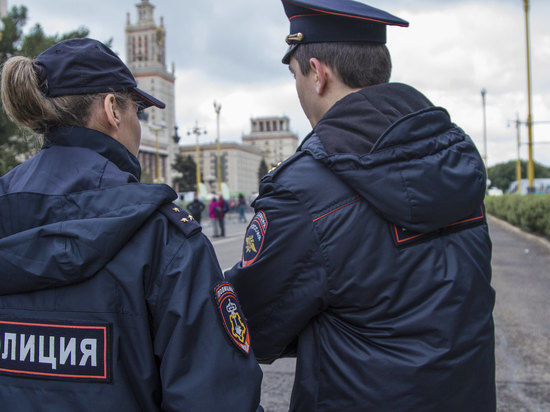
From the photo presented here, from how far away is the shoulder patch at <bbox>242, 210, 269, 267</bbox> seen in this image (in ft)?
4.63

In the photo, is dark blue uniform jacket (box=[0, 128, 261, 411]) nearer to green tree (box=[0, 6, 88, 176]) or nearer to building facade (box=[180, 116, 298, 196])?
green tree (box=[0, 6, 88, 176])

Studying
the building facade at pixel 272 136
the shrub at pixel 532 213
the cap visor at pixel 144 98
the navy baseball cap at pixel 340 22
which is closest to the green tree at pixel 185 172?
the building facade at pixel 272 136

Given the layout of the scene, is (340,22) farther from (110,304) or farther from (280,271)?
(110,304)

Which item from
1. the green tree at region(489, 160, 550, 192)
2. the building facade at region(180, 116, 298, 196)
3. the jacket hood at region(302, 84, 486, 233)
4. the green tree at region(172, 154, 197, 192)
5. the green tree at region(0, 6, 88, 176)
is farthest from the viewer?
the building facade at region(180, 116, 298, 196)

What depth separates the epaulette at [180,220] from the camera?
1.25 meters

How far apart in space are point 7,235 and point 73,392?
0.41 m

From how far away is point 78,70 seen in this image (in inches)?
53.2

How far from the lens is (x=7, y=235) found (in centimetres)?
127

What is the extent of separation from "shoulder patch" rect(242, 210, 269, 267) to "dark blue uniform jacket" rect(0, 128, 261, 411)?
0.60 feet

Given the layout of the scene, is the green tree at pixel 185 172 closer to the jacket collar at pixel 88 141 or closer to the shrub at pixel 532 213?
the shrub at pixel 532 213

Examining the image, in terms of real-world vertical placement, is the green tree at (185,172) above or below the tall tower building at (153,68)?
below

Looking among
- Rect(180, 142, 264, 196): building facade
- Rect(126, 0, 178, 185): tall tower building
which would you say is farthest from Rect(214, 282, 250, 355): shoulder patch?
Rect(180, 142, 264, 196): building facade

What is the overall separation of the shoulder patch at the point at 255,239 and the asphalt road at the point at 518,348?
7.54 ft

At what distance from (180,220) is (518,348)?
4386 millimetres
